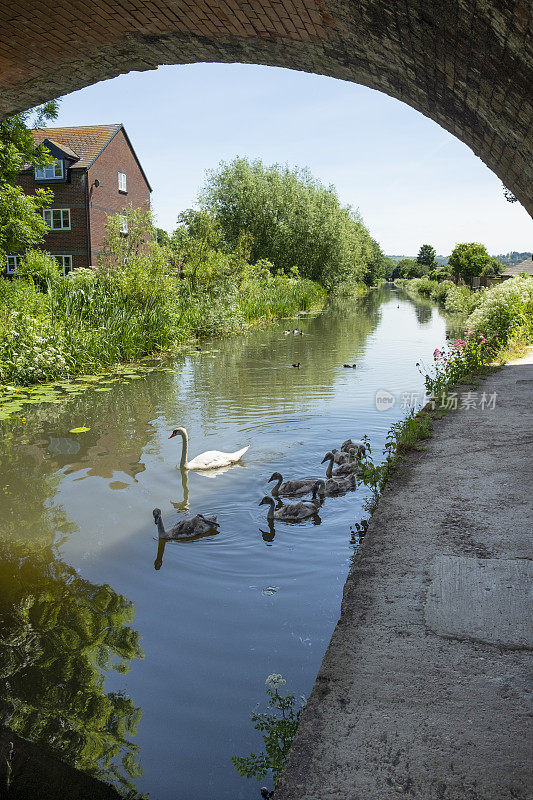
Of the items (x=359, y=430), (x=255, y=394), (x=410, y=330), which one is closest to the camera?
(x=359, y=430)

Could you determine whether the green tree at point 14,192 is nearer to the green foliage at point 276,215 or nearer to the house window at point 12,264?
the house window at point 12,264

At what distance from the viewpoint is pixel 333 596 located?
204 inches

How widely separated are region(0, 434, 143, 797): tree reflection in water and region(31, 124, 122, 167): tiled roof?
106 feet

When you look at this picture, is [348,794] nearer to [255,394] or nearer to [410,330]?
[255,394]

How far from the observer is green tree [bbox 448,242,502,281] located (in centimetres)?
7115

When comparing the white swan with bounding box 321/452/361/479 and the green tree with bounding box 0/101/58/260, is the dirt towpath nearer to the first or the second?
the white swan with bounding box 321/452/361/479

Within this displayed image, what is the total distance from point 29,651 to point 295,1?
15.1 ft

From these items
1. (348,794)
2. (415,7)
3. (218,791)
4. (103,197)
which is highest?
(103,197)

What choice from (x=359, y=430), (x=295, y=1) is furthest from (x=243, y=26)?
(x=359, y=430)

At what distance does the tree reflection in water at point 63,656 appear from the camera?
364 cm
